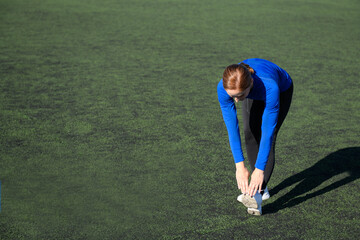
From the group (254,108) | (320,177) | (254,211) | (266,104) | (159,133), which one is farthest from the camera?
(159,133)

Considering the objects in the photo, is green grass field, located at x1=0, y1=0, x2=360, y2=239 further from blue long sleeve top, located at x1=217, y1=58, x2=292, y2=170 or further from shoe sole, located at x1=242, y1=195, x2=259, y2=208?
blue long sleeve top, located at x1=217, y1=58, x2=292, y2=170

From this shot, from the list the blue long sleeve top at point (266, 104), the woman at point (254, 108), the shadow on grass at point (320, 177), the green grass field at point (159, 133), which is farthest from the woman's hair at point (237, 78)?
the shadow on grass at point (320, 177)

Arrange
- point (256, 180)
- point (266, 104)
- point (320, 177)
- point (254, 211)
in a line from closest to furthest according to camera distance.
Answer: point (266, 104), point (256, 180), point (254, 211), point (320, 177)

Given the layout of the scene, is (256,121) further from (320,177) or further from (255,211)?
(320,177)

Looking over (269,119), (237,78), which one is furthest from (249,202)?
(237,78)

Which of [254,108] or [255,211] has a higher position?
[254,108]

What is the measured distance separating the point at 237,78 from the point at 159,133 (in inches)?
84.6

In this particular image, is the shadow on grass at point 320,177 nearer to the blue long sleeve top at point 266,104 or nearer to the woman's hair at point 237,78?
the blue long sleeve top at point 266,104

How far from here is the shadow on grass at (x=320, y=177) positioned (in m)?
3.41

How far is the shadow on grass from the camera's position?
11.2ft

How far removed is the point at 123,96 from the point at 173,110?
74 centimetres

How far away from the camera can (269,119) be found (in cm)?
272

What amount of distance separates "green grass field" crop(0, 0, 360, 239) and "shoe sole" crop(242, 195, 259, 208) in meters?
0.11

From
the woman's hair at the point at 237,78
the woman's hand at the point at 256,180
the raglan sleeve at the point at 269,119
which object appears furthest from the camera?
the woman's hand at the point at 256,180
